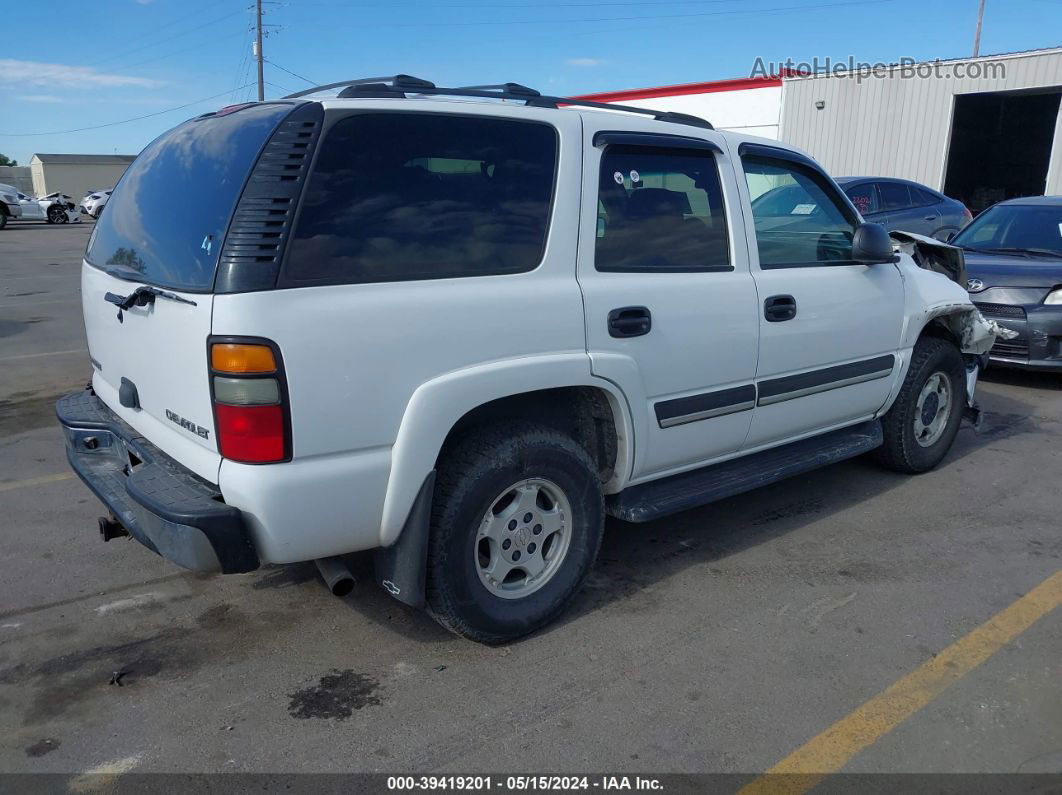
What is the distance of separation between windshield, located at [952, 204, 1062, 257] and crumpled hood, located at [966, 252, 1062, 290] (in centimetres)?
33

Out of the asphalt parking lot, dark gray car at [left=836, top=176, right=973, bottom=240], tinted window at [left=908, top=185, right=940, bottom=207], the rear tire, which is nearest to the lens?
the asphalt parking lot

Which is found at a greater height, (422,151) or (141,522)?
(422,151)

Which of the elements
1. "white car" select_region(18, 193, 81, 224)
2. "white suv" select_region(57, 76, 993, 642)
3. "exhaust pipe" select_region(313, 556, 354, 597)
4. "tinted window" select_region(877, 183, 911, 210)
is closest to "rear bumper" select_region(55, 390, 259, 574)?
"white suv" select_region(57, 76, 993, 642)

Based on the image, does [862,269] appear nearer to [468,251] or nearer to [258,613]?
[468,251]

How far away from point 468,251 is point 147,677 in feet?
6.23

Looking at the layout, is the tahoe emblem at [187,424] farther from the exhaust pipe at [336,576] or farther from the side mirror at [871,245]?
the side mirror at [871,245]

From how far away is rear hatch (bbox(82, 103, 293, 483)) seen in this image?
2750mm

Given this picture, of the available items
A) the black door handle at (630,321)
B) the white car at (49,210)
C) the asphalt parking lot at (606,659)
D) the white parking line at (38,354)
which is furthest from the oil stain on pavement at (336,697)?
the white car at (49,210)

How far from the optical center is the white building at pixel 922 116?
1972 cm

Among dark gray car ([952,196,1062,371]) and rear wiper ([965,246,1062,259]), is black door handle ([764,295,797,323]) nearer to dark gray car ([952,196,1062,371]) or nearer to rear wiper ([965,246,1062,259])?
dark gray car ([952,196,1062,371])

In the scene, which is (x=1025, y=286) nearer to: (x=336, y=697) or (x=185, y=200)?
(x=336, y=697)

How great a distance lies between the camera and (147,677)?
310 centimetres

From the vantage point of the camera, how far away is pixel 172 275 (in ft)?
9.49

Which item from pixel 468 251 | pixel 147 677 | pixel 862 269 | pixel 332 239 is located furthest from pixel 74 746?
pixel 862 269
